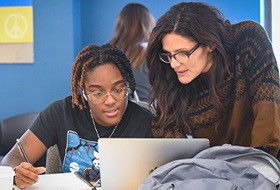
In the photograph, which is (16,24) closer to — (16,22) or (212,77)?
(16,22)

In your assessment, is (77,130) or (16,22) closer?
(77,130)

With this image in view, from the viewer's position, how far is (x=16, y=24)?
3787 millimetres

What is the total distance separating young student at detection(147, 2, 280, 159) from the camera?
158 centimetres

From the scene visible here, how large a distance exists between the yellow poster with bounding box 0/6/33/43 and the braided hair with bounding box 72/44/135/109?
1.96 meters

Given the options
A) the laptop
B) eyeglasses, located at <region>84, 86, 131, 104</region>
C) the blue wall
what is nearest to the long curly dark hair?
eyeglasses, located at <region>84, 86, 131, 104</region>

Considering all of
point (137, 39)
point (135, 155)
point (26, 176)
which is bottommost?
point (26, 176)

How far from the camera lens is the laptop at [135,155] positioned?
1.33m

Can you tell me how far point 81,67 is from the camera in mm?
1911

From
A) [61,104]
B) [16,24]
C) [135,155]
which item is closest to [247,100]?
[135,155]

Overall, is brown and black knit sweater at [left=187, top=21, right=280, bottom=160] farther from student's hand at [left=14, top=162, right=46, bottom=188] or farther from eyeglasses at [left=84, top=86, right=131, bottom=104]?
student's hand at [left=14, top=162, right=46, bottom=188]

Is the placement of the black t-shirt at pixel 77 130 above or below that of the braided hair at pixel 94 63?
below

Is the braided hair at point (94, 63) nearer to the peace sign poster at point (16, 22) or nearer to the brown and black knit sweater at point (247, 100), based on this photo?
the brown and black knit sweater at point (247, 100)

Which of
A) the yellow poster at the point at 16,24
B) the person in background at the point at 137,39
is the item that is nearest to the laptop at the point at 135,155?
the person in background at the point at 137,39

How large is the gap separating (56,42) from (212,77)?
226 centimetres
